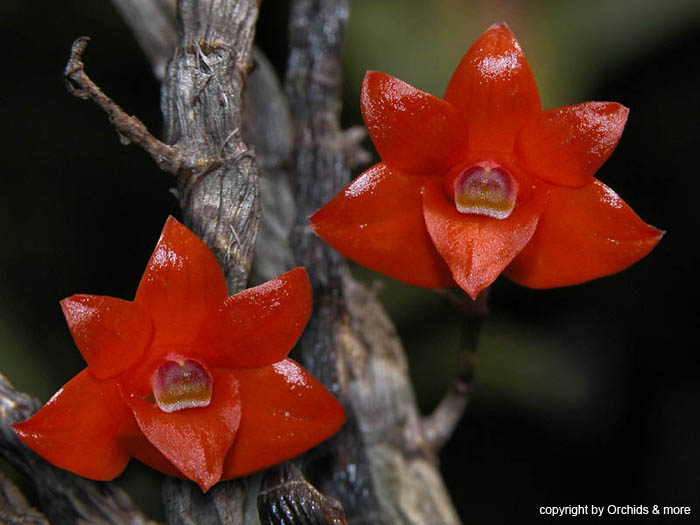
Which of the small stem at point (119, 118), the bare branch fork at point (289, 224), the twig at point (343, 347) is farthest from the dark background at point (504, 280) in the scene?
the small stem at point (119, 118)

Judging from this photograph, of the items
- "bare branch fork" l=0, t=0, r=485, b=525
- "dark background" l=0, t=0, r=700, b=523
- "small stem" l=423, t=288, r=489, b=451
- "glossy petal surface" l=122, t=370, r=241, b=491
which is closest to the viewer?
"glossy petal surface" l=122, t=370, r=241, b=491

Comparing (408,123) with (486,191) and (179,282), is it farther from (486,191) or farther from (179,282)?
(179,282)

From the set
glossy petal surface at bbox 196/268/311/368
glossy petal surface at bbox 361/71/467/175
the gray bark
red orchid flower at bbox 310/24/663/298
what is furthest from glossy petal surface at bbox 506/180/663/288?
the gray bark

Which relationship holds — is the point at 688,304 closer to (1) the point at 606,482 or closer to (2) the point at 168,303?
(1) the point at 606,482

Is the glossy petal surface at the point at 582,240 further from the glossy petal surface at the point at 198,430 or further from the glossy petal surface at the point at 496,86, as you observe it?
the glossy petal surface at the point at 198,430

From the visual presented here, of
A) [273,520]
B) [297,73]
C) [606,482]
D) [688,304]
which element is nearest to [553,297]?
[688,304]

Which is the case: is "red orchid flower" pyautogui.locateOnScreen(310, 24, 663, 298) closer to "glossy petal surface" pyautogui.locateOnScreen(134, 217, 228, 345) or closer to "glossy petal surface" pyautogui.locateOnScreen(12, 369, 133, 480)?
"glossy petal surface" pyautogui.locateOnScreen(134, 217, 228, 345)
